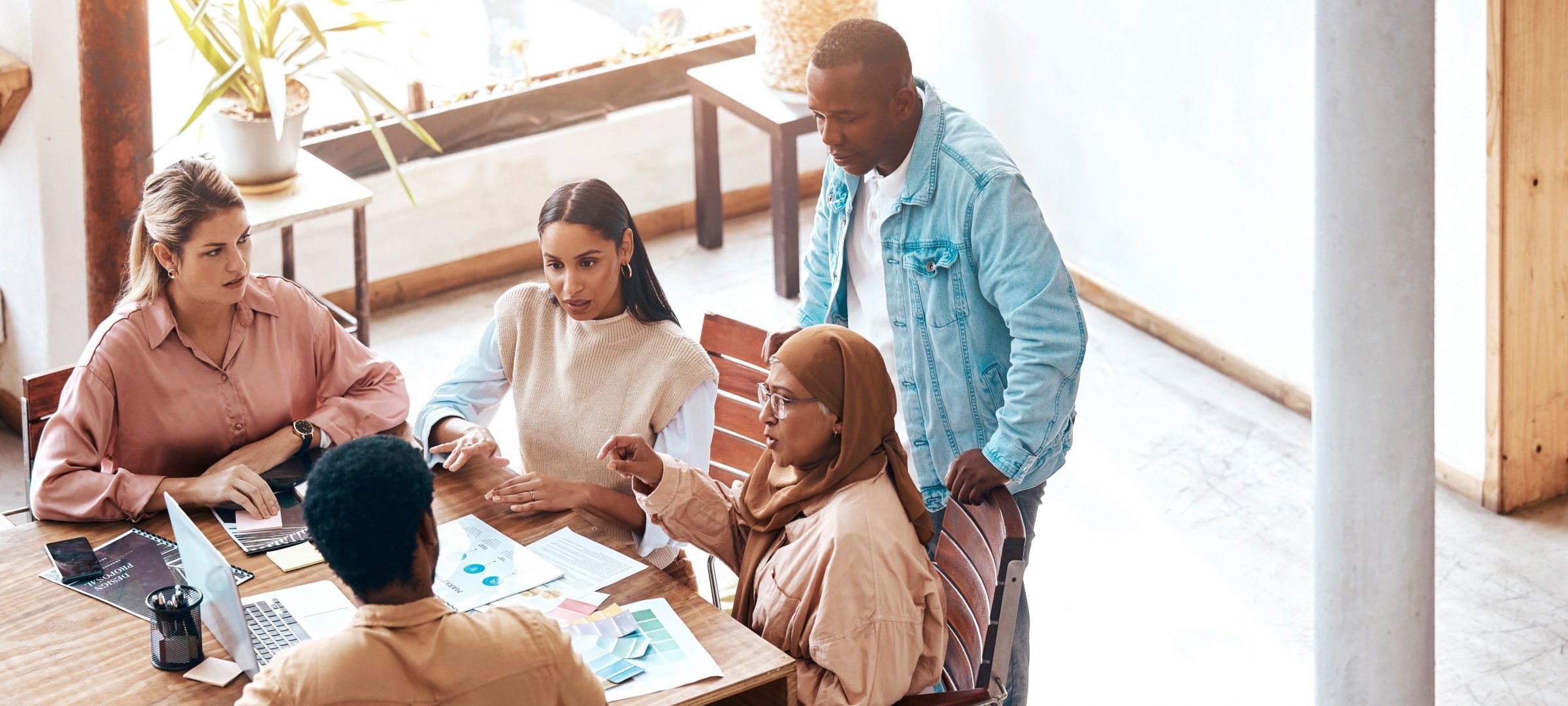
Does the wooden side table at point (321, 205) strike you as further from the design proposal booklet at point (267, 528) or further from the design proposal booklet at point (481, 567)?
the design proposal booklet at point (481, 567)

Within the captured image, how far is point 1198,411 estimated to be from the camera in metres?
5.45

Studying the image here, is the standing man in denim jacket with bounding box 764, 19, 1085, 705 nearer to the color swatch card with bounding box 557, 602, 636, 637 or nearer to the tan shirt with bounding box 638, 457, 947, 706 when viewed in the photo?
the tan shirt with bounding box 638, 457, 947, 706

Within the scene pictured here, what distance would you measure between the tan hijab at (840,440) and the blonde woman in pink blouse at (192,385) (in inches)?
40.0

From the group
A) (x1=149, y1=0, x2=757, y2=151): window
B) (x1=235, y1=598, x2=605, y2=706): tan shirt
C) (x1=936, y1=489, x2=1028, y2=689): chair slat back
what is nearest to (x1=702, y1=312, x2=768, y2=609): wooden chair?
(x1=936, y1=489, x2=1028, y2=689): chair slat back

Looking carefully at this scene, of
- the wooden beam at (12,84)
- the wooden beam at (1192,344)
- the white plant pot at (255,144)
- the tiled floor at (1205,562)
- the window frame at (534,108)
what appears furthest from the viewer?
the window frame at (534,108)

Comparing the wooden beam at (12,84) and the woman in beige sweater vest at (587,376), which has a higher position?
the wooden beam at (12,84)

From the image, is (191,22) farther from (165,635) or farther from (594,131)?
(165,635)

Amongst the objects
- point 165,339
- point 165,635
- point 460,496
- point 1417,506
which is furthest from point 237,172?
point 1417,506

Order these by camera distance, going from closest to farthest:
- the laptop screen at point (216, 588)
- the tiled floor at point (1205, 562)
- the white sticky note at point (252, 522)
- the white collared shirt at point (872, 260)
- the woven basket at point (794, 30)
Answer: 1. the laptop screen at point (216, 588)
2. the white sticky note at point (252, 522)
3. the white collared shirt at point (872, 260)
4. the tiled floor at point (1205, 562)
5. the woven basket at point (794, 30)

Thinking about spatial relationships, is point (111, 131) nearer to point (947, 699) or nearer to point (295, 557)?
point (295, 557)

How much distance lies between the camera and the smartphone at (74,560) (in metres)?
2.95

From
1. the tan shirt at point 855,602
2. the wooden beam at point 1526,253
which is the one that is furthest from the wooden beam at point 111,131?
the wooden beam at point 1526,253

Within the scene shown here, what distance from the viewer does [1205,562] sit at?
4.59 m

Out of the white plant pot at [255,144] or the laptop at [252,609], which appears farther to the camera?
the white plant pot at [255,144]
